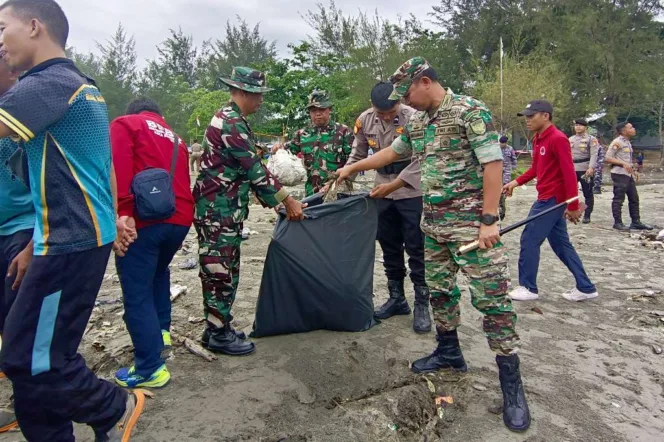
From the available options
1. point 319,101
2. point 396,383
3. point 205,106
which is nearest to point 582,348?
point 396,383

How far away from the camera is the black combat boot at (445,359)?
3.00m

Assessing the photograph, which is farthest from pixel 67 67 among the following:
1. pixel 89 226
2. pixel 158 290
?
pixel 158 290

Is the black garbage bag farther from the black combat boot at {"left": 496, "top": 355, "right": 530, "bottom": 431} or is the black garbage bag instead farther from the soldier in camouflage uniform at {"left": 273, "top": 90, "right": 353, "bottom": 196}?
the soldier in camouflage uniform at {"left": 273, "top": 90, "right": 353, "bottom": 196}

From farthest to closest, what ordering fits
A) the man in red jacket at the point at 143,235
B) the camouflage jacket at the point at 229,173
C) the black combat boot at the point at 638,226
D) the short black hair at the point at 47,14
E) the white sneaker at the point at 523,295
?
the black combat boot at the point at 638,226 < the white sneaker at the point at 523,295 < the camouflage jacket at the point at 229,173 < the man in red jacket at the point at 143,235 < the short black hair at the point at 47,14

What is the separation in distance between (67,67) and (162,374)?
5.97ft

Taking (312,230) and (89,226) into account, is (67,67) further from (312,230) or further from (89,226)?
(312,230)

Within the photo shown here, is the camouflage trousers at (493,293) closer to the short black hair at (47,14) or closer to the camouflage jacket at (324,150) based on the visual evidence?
the short black hair at (47,14)

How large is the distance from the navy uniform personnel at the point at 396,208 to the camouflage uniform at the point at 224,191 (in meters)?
1.00

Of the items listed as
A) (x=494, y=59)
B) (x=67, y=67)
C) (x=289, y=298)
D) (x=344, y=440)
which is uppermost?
(x=494, y=59)

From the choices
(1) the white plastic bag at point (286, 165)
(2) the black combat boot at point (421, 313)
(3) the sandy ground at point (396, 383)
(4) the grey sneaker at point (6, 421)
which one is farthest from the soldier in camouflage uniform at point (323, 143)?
(4) the grey sneaker at point (6, 421)

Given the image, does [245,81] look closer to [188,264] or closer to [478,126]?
[478,126]

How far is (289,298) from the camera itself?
3.25 metres

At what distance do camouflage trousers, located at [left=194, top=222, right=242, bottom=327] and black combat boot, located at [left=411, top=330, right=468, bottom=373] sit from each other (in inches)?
53.1

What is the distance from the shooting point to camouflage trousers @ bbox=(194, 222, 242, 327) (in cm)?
304
